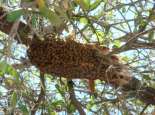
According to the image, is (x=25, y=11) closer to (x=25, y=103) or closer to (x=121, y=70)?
(x=121, y=70)

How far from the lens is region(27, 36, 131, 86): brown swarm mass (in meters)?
2.55

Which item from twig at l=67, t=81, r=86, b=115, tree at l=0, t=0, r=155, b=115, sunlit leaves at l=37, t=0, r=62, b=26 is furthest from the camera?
twig at l=67, t=81, r=86, b=115

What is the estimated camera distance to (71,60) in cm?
257

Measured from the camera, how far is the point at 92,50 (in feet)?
8.66

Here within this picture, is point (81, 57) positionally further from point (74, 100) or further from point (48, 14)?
point (48, 14)

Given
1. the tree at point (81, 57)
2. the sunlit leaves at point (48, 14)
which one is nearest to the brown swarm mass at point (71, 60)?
the tree at point (81, 57)

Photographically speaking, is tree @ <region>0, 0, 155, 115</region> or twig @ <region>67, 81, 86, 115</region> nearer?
tree @ <region>0, 0, 155, 115</region>

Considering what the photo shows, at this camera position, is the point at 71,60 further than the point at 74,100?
No

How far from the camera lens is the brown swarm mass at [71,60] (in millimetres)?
2551

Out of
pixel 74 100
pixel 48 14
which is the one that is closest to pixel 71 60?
pixel 74 100

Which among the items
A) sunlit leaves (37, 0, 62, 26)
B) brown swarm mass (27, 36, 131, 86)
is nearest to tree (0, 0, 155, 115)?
brown swarm mass (27, 36, 131, 86)

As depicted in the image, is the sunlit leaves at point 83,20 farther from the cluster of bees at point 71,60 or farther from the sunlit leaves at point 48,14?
the sunlit leaves at point 48,14

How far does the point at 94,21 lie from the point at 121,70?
1.15 ft

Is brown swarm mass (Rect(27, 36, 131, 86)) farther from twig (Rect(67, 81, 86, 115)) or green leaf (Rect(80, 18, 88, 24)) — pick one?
twig (Rect(67, 81, 86, 115))
